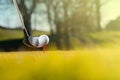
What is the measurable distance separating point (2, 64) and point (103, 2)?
116cm

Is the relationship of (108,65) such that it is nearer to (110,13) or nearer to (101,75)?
(101,75)

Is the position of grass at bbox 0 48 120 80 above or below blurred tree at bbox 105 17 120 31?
below

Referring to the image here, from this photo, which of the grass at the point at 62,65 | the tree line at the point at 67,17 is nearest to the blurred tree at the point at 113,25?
the tree line at the point at 67,17

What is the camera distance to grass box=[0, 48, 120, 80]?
3916mm

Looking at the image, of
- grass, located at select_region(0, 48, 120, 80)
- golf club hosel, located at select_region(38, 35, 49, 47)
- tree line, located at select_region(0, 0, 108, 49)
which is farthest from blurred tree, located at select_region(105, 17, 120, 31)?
golf club hosel, located at select_region(38, 35, 49, 47)

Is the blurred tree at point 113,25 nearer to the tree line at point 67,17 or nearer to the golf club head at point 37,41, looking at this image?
the tree line at point 67,17

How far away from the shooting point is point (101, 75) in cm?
390

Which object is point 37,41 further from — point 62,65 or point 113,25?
point 113,25

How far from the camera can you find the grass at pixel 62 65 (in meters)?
3.92

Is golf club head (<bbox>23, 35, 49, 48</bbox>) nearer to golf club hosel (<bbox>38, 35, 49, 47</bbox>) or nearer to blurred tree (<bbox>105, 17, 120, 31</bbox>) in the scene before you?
golf club hosel (<bbox>38, 35, 49, 47</bbox>)

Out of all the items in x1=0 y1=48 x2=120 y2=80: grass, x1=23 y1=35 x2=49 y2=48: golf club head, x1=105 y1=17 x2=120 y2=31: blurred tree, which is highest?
x1=105 y1=17 x2=120 y2=31: blurred tree

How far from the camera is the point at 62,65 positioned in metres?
3.97

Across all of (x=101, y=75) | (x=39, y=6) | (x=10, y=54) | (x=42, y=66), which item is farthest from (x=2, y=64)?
(x=101, y=75)

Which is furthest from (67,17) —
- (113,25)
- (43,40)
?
(113,25)
